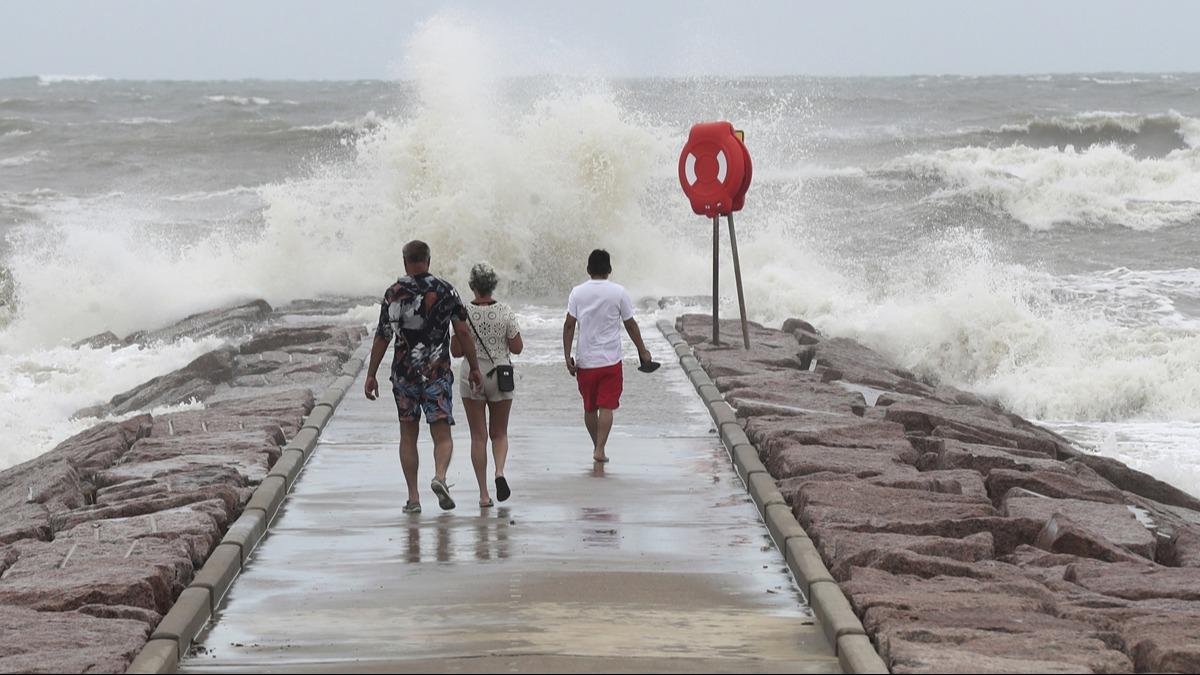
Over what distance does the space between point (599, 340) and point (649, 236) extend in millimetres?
15407

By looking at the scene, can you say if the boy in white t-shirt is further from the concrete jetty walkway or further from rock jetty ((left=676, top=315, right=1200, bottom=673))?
rock jetty ((left=676, top=315, right=1200, bottom=673))

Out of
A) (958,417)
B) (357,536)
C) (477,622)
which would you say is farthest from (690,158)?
(477,622)

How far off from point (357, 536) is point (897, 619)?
3048 millimetres

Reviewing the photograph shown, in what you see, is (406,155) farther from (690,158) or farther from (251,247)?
(690,158)

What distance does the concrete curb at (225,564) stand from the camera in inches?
219

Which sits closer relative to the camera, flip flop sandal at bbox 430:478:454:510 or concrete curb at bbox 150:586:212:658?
concrete curb at bbox 150:586:212:658

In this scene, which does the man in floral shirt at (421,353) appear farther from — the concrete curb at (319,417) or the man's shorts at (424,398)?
the concrete curb at (319,417)

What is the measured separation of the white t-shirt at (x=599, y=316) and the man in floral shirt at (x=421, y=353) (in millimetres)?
1275

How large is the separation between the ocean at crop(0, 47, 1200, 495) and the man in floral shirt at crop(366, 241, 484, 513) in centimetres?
590

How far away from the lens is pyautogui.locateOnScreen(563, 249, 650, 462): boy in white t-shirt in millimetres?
9602

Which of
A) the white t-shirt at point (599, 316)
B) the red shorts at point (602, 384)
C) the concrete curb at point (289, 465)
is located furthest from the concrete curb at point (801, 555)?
the concrete curb at point (289, 465)

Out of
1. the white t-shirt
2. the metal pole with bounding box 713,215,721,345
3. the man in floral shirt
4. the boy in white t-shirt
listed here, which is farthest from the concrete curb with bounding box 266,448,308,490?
the metal pole with bounding box 713,215,721,345

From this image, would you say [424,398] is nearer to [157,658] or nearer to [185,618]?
[185,618]

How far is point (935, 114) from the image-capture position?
181ft
